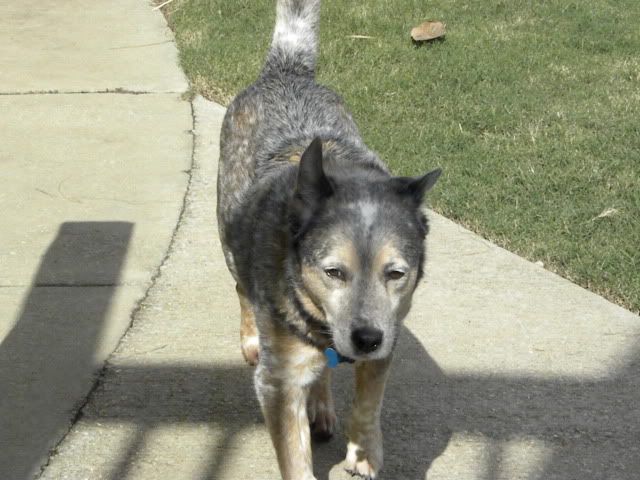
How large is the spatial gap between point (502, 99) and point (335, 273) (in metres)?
4.97

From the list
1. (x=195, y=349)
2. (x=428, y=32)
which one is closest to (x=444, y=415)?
(x=195, y=349)

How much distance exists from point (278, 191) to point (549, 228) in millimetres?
2629

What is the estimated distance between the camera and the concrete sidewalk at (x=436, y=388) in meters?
4.36

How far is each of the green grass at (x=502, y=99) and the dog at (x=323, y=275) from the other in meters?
2.03

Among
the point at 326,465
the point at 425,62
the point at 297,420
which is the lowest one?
the point at 425,62

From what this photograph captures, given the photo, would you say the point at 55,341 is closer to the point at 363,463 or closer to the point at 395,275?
the point at 363,463

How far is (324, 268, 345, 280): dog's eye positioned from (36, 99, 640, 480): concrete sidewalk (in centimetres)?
97

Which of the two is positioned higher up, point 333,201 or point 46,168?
point 333,201

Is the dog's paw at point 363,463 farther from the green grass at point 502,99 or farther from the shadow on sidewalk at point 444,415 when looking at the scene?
the green grass at point 502,99

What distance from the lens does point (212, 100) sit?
8.41m

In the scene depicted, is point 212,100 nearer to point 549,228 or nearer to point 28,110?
point 28,110

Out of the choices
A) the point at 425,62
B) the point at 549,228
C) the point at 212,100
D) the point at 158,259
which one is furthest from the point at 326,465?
the point at 425,62

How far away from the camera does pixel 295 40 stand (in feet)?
18.5

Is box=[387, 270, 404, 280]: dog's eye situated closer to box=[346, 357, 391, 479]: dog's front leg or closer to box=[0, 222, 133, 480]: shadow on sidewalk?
box=[346, 357, 391, 479]: dog's front leg
